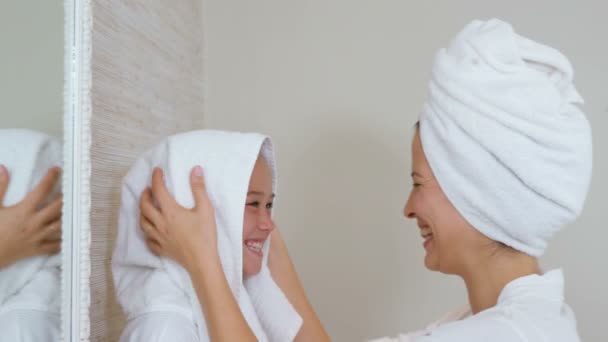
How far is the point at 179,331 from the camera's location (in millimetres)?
913

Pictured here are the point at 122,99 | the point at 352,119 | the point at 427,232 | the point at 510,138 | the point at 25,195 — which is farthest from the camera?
the point at 352,119

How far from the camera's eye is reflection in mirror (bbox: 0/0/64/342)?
730 millimetres

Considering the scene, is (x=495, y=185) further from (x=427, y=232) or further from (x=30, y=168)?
(x=30, y=168)

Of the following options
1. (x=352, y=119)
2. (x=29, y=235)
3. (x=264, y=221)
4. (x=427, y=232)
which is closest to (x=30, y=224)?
(x=29, y=235)

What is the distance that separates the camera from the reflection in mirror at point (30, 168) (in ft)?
2.39

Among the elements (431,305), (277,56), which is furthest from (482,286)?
(277,56)

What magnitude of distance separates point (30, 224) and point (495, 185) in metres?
0.69

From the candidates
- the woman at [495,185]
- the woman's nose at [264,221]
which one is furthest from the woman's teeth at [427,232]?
the woman's nose at [264,221]

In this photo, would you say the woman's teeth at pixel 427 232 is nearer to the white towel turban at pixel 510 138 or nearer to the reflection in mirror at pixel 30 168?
the white towel turban at pixel 510 138

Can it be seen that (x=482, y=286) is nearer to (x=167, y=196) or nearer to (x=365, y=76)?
(x=167, y=196)

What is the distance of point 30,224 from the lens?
0.77 meters

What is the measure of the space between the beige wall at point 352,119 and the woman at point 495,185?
59 centimetres

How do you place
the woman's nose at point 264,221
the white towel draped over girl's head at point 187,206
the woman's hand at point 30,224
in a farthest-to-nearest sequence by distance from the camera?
the woman's nose at point 264,221
the white towel draped over girl's head at point 187,206
the woman's hand at point 30,224

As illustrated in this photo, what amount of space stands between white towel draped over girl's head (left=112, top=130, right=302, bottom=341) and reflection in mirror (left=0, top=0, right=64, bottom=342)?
0.61 feet
